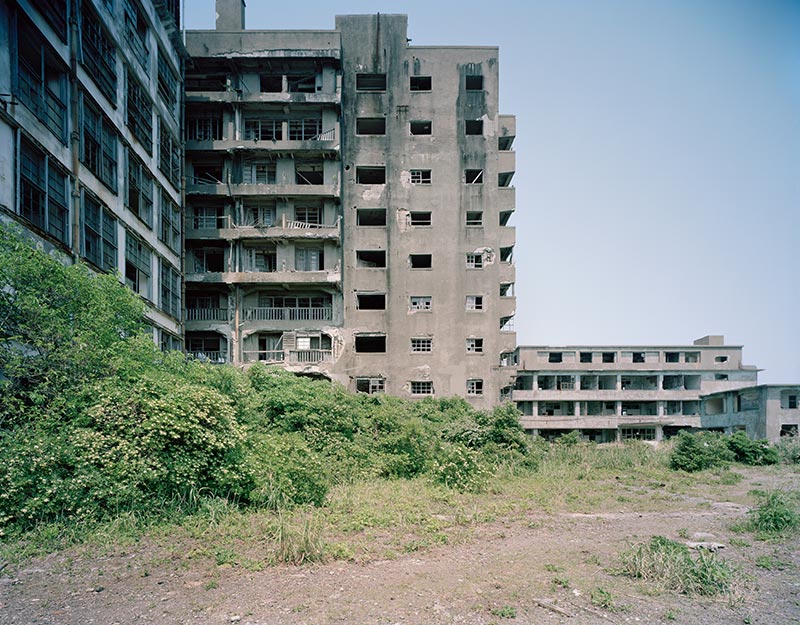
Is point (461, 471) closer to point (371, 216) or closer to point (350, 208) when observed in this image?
point (350, 208)

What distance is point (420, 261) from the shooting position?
34469 millimetres

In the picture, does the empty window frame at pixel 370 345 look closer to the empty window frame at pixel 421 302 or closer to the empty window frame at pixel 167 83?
the empty window frame at pixel 421 302

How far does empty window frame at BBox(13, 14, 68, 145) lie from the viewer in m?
15.7

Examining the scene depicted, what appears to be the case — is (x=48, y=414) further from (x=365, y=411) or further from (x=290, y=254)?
(x=290, y=254)

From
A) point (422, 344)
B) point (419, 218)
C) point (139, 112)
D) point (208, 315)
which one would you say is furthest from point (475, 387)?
point (139, 112)

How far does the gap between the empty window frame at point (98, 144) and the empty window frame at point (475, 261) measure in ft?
65.2

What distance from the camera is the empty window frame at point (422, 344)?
33.4 meters

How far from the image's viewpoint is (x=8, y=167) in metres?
14.4

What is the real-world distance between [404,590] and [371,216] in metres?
29.6

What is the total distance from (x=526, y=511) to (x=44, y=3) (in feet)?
64.8

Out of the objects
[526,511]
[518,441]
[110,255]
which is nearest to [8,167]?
[110,255]

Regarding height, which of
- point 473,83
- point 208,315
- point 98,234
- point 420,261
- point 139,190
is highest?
point 473,83

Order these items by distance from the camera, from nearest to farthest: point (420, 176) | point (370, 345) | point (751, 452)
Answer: point (751, 452)
point (370, 345)
point (420, 176)

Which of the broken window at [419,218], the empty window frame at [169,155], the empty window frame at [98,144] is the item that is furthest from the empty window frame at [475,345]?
the empty window frame at [98,144]
